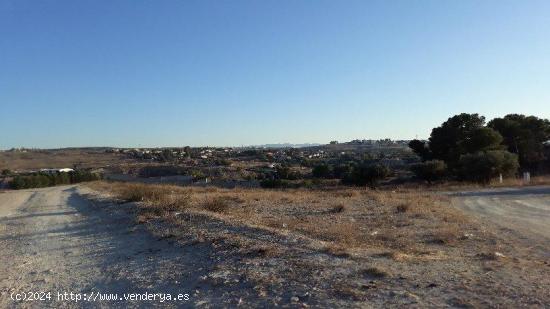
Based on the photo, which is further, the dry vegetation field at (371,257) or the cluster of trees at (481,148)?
the cluster of trees at (481,148)

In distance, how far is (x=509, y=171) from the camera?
40.5 meters

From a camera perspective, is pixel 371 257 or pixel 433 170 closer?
pixel 371 257

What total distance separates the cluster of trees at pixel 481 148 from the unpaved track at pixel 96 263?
30.4 m

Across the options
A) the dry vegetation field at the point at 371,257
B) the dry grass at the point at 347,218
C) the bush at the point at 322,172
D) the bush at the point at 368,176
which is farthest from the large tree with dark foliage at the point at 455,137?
the dry vegetation field at the point at 371,257

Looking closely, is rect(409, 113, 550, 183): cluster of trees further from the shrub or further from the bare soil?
the shrub

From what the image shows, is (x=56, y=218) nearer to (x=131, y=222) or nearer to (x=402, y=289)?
(x=131, y=222)

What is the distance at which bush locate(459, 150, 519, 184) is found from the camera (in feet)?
129

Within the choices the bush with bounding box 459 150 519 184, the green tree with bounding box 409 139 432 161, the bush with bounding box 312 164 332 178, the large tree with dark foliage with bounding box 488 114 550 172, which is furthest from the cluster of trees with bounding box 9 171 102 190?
the large tree with dark foliage with bounding box 488 114 550 172

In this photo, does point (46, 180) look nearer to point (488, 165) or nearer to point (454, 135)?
point (454, 135)

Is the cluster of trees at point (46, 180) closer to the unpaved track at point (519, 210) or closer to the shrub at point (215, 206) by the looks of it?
the shrub at point (215, 206)

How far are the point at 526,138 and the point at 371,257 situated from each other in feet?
172

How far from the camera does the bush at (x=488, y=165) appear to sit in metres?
39.5

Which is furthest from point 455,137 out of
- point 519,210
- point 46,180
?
point 46,180

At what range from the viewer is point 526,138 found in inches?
2188
